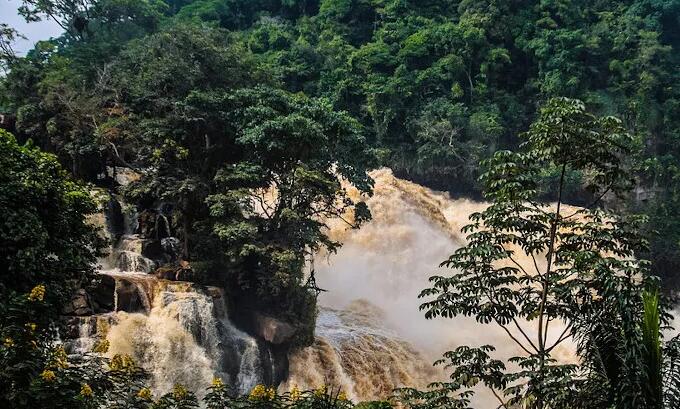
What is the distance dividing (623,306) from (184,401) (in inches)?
156

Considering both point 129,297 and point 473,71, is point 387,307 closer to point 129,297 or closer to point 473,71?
point 129,297

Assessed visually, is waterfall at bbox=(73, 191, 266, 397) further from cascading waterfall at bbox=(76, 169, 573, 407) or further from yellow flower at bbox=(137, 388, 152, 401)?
yellow flower at bbox=(137, 388, 152, 401)

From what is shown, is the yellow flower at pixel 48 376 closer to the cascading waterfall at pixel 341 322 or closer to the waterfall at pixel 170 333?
the waterfall at pixel 170 333

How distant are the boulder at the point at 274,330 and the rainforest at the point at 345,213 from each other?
62 mm

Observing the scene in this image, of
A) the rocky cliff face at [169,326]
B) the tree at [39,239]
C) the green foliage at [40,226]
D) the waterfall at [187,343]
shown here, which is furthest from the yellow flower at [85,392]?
the waterfall at [187,343]

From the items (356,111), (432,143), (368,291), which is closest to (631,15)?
(432,143)

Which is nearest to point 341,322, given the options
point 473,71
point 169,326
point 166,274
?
point 166,274

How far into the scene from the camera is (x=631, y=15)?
3191cm

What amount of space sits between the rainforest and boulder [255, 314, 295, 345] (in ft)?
0.20

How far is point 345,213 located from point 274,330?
293 inches

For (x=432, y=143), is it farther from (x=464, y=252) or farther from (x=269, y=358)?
(x=464, y=252)

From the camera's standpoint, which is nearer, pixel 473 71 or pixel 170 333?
pixel 170 333

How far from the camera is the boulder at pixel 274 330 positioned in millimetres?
13180

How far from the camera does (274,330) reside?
43.2 ft
